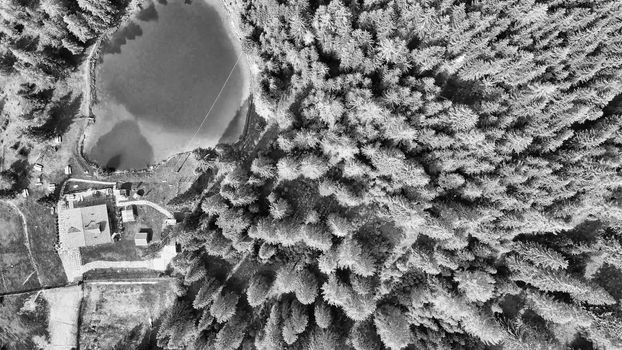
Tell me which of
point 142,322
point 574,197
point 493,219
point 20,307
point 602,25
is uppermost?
point 602,25

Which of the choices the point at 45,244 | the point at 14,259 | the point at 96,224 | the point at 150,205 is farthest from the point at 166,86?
the point at 14,259

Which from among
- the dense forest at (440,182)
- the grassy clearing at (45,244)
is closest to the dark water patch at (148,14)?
the dense forest at (440,182)

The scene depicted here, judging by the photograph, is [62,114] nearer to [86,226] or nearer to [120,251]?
[86,226]

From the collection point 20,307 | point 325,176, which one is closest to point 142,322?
point 20,307

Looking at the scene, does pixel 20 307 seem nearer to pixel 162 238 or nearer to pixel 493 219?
pixel 162 238

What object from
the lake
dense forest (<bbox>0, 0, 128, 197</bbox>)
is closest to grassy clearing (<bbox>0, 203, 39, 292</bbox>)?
dense forest (<bbox>0, 0, 128, 197</bbox>)

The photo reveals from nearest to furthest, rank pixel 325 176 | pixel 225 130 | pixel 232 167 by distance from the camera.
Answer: pixel 325 176
pixel 232 167
pixel 225 130

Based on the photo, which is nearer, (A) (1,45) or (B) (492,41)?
(B) (492,41)
